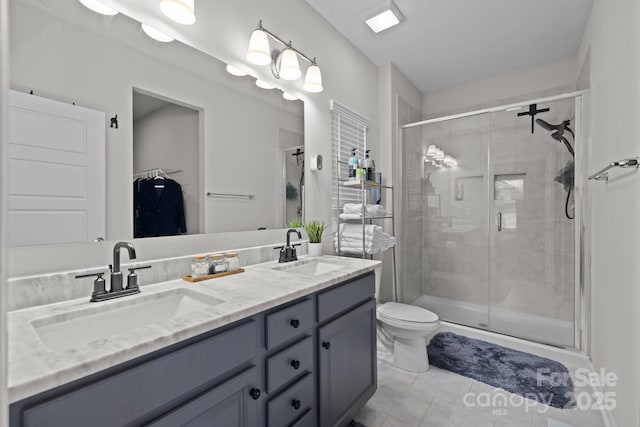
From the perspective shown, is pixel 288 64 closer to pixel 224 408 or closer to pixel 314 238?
pixel 314 238

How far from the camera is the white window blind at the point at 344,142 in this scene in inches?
93.7

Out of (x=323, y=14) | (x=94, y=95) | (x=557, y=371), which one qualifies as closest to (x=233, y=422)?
(x=94, y=95)

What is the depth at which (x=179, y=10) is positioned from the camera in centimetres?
127

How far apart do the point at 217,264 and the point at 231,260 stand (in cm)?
8

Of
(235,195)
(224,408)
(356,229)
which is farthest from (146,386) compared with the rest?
(356,229)

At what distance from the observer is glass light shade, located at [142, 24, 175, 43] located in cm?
127

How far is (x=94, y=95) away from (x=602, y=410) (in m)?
2.97

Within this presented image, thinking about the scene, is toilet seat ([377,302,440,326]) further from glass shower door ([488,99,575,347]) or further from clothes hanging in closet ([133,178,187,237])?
clothes hanging in closet ([133,178,187,237])

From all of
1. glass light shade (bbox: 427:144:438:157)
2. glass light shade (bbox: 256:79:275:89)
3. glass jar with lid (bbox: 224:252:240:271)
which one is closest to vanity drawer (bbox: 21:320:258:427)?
glass jar with lid (bbox: 224:252:240:271)

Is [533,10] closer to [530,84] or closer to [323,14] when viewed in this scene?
[530,84]

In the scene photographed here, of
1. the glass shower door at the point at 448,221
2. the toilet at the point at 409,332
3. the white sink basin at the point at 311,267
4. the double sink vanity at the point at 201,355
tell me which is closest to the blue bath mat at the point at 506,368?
the toilet at the point at 409,332

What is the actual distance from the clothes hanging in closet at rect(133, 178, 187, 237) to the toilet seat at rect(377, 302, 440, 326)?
155cm

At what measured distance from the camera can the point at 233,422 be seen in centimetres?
92

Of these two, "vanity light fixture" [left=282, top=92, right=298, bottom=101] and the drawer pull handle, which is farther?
"vanity light fixture" [left=282, top=92, right=298, bottom=101]
